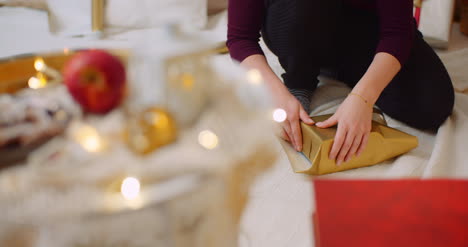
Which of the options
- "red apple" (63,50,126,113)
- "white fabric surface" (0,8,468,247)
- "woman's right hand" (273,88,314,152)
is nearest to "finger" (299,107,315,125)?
"woman's right hand" (273,88,314,152)

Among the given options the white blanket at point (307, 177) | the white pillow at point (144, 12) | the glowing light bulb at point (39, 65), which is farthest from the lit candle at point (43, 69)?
the white pillow at point (144, 12)

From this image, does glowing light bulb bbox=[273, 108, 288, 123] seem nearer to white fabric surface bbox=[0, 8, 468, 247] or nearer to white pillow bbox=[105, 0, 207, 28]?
white fabric surface bbox=[0, 8, 468, 247]

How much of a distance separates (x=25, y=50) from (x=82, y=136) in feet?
2.61

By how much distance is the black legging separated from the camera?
39.8 inches

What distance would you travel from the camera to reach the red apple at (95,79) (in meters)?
0.45

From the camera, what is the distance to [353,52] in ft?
3.61

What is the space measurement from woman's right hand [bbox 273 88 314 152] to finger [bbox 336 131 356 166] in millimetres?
87

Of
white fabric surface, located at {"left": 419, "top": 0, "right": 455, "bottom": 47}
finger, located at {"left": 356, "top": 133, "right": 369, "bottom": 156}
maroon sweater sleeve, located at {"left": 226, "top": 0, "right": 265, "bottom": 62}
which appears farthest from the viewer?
white fabric surface, located at {"left": 419, "top": 0, "right": 455, "bottom": 47}

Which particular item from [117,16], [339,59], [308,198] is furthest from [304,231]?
[117,16]

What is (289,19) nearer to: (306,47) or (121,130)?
(306,47)

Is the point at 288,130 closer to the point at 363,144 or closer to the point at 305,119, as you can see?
the point at 305,119

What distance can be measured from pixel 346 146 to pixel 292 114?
134 millimetres

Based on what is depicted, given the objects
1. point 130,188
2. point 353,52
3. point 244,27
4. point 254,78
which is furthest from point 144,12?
point 130,188

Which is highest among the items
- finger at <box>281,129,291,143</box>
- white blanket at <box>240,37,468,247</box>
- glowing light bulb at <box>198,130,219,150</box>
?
glowing light bulb at <box>198,130,219,150</box>
